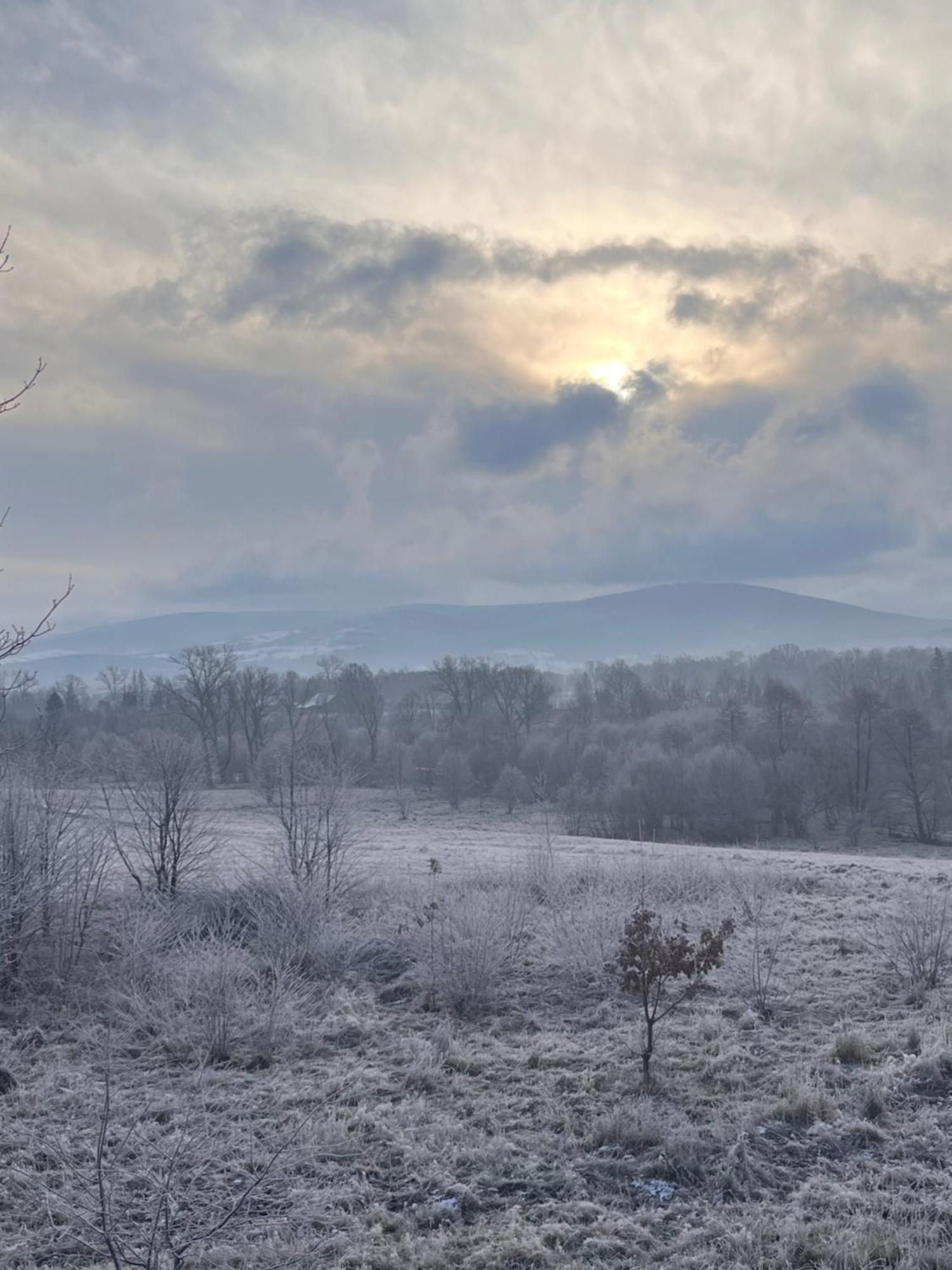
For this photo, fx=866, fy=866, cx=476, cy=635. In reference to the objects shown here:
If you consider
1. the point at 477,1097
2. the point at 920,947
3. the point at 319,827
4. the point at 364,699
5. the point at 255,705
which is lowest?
the point at 477,1097

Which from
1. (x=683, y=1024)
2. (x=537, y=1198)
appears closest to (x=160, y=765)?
(x=683, y=1024)

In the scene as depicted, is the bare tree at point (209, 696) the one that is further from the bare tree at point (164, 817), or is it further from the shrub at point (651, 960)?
the shrub at point (651, 960)

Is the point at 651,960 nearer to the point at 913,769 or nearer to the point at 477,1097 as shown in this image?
the point at 477,1097

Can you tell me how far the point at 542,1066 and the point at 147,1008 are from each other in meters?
5.57

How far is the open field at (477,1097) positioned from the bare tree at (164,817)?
1.10 metres

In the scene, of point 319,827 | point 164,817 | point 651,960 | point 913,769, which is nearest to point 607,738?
point 913,769

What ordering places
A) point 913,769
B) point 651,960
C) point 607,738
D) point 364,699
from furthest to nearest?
point 364,699 < point 607,738 < point 913,769 < point 651,960

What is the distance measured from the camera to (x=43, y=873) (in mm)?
15109

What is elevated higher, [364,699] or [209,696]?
[209,696]

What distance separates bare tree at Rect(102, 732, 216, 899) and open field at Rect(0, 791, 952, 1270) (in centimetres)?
110

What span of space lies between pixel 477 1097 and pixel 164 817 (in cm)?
1046

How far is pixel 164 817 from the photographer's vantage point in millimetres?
17906

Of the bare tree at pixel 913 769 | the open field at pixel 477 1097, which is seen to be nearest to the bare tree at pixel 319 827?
the open field at pixel 477 1097

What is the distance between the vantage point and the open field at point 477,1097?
677 centimetres
